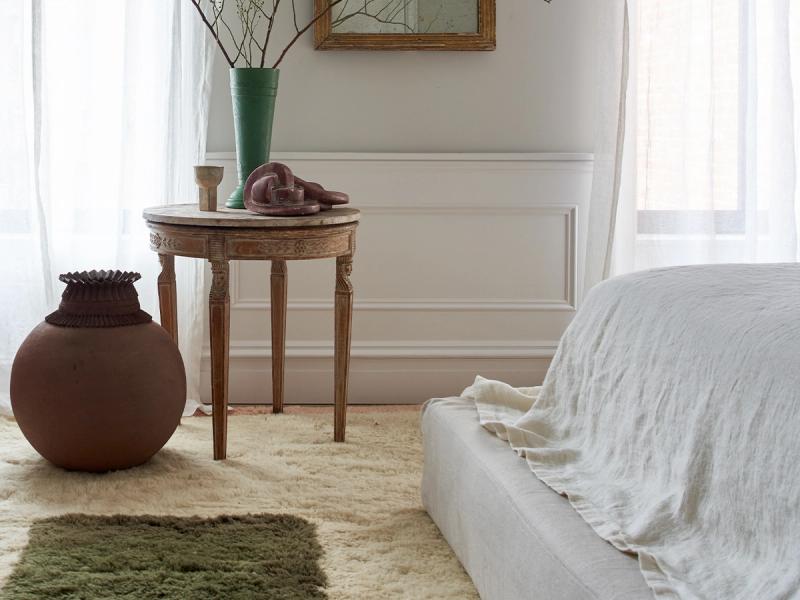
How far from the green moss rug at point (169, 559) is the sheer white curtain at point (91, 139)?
3.67 feet

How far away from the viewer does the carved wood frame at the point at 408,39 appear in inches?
126

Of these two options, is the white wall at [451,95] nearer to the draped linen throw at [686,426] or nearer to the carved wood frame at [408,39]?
the carved wood frame at [408,39]

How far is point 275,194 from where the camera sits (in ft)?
8.46

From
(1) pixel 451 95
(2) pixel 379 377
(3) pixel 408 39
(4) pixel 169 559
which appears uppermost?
(3) pixel 408 39

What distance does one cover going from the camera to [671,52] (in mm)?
3230

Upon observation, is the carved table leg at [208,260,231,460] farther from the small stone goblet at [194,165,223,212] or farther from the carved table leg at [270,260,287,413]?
the carved table leg at [270,260,287,413]

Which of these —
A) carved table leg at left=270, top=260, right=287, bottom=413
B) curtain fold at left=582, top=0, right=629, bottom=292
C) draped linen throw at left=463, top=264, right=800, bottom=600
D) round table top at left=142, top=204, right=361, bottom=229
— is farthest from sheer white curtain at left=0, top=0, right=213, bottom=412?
draped linen throw at left=463, top=264, right=800, bottom=600

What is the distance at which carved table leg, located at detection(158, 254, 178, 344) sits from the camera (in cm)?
283

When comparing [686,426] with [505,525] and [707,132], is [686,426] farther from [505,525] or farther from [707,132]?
[707,132]

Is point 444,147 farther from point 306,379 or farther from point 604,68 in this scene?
point 306,379

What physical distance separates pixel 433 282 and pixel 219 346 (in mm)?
985

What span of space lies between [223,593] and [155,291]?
1591 millimetres

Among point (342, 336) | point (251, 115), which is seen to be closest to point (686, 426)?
point (342, 336)

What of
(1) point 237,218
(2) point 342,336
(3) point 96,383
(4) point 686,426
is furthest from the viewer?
(2) point 342,336
